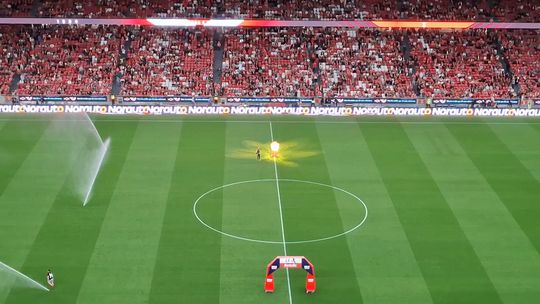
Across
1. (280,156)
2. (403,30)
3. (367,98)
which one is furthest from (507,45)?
(280,156)

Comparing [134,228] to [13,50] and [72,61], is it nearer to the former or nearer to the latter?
[72,61]

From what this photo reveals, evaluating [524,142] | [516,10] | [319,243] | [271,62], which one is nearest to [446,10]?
[516,10]

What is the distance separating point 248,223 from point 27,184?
43.5ft

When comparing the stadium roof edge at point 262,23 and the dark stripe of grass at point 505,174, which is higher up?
the stadium roof edge at point 262,23

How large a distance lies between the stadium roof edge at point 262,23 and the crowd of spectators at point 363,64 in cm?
278

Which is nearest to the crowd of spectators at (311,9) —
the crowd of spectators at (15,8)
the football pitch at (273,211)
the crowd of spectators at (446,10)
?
the crowd of spectators at (446,10)

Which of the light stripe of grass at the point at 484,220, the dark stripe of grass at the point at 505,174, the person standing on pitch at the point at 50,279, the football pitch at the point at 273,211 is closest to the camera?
the person standing on pitch at the point at 50,279

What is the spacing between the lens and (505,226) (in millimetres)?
42125

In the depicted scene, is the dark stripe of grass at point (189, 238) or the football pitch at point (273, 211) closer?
the dark stripe of grass at point (189, 238)

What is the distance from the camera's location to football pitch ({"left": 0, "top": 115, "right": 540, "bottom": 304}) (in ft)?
118

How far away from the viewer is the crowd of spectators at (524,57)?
66.1 metres

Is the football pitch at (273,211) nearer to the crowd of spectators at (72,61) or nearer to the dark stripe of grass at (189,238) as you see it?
the dark stripe of grass at (189,238)

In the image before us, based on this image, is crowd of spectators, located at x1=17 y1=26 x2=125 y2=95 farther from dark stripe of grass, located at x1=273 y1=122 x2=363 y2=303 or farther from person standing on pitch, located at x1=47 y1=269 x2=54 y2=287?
person standing on pitch, located at x1=47 y1=269 x2=54 y2=287

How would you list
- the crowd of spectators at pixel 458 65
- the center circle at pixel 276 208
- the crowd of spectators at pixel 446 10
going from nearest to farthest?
the center circle at pixel 276 208, the crowd of spectators at pixel 458 65, the crowd of spectators at pixel 446 10
